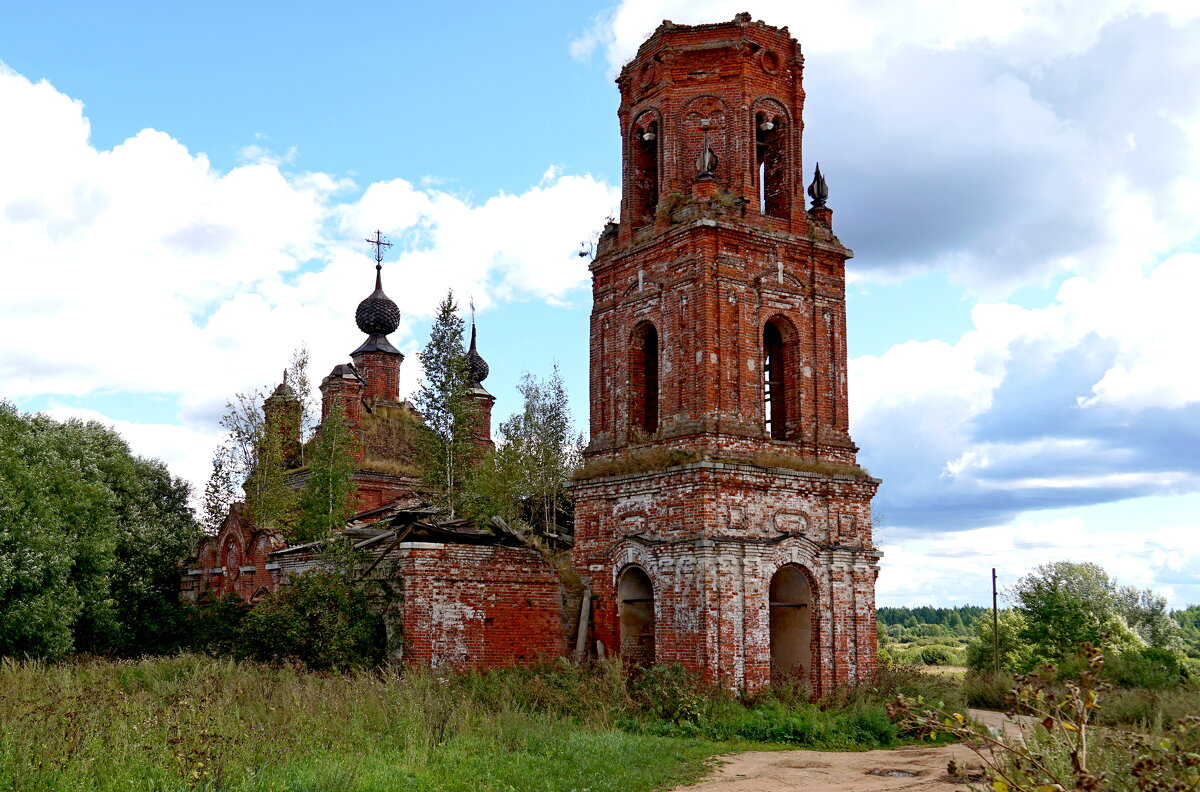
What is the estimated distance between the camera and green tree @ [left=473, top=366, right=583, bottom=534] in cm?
2375

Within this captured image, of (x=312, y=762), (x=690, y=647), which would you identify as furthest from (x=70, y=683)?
(x=690, y=647)

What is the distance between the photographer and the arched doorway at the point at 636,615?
17.8 m

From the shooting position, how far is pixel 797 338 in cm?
1842

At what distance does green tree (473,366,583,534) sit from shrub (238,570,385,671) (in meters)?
4.46

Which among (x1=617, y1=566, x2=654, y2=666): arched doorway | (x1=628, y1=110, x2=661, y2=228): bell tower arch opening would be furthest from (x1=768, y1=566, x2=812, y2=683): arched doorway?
(x1=628, y1=110, x2=661, y2=228): bell tower arch opening

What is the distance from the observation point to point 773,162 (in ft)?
64.5

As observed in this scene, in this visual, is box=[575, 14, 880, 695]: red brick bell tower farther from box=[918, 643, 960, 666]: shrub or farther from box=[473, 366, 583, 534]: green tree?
box=[918, 643, 960, 666]: shrub

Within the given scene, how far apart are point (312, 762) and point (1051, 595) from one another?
3447cm

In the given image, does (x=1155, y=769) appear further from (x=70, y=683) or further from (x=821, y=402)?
(x=821, y=402)

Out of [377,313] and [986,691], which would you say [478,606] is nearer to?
[986,691]

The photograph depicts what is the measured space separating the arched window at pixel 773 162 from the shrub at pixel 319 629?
10260 millimetres

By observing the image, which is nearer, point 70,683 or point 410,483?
point 70,683

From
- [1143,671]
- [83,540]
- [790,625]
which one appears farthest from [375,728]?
[1143,671]

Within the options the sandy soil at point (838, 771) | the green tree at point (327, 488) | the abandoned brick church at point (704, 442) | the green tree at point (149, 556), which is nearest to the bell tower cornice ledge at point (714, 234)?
the abandoned brick church at point (704, 442)
